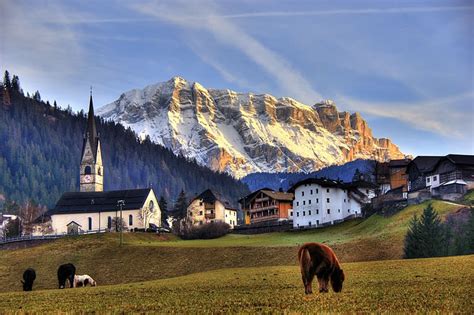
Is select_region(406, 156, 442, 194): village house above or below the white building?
above

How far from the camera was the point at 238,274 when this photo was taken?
51406 millimetres

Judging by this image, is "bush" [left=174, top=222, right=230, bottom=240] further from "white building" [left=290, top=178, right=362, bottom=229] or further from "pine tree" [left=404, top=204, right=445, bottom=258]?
"pine tree" [left=404, top=204, right=445, bottom=258]

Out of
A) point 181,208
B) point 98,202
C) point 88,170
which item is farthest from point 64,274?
point 88,170

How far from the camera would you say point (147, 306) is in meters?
25.1

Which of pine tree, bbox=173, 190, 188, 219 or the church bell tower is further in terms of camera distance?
the church bell tower

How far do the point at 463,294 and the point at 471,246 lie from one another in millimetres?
37357

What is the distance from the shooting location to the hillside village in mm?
99000

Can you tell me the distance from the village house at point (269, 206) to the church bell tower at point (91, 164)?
5079cm

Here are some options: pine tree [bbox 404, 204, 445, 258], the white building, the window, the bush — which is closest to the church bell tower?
the window

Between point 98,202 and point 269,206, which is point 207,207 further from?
point 269,206

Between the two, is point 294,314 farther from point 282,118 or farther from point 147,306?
point 282,118

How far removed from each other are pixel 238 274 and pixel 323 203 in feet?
225

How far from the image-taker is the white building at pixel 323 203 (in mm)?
118188

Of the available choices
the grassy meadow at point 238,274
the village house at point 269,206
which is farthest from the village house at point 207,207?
the grassy meadow at point 238,274
